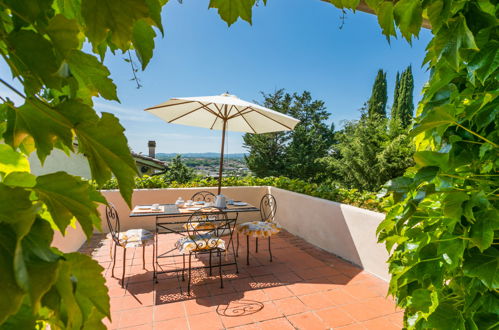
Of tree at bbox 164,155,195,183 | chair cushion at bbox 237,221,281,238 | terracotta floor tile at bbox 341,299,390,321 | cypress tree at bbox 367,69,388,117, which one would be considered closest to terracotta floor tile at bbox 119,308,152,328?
chair cushion at bbox 237,221,281,238

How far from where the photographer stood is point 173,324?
2.61 meters

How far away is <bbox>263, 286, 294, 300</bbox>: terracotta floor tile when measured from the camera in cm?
311

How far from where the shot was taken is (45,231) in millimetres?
211

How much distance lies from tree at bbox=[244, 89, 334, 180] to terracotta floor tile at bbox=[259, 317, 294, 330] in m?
17.6

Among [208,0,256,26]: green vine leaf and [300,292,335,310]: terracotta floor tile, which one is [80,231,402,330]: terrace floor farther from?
[208,0,256,26]: green vine leaf

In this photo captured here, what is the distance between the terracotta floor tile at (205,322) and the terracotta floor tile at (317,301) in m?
0.93

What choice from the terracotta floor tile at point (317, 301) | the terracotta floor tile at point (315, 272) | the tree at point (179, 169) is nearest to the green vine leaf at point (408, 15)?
the terracotta floor tile at point (317, 301)

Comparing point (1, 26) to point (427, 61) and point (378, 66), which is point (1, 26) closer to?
point (427, 61)

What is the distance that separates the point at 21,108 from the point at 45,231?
0.20 meters

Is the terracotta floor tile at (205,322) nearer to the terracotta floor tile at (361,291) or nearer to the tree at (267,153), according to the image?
the terracotta floor tile at (361,291)

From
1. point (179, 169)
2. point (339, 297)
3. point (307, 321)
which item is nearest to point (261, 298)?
point (307, 321)

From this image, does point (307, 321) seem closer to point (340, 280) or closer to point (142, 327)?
point (340, 280)

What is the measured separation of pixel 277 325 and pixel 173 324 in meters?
0.95

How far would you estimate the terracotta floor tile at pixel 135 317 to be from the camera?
261cm
